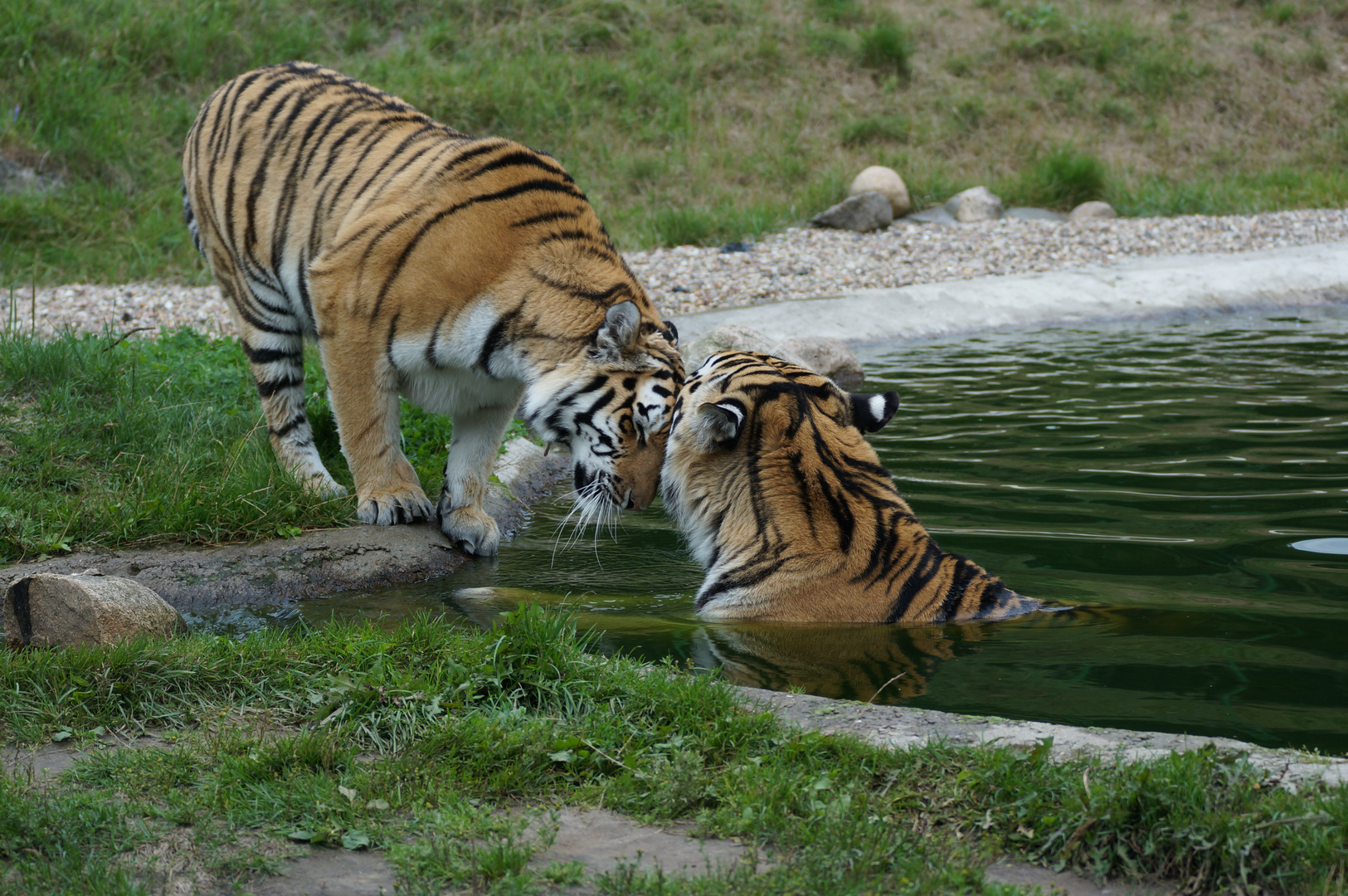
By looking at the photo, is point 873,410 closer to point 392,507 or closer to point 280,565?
point 392,507

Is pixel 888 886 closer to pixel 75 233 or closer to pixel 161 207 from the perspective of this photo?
pixel 75 233

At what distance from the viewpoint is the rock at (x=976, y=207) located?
13.0m

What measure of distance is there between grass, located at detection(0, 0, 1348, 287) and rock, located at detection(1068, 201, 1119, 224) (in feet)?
1.29

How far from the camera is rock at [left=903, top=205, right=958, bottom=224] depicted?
13.0 m

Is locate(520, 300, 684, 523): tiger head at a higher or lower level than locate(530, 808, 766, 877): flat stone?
higher

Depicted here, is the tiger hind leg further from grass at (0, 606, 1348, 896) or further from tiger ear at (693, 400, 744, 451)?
grass at (0, 606, 1348, 896)

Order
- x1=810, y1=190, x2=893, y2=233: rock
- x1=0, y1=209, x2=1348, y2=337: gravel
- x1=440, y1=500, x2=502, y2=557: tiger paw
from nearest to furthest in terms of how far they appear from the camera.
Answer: x1=440, y1=500, x2=502, y2=557: tiger paw
x1=0, y1=209, x2=1348, y2=337: gravel
x1=810, y1=190, x2=893, y2=233: rock

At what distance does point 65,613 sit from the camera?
3.08 m

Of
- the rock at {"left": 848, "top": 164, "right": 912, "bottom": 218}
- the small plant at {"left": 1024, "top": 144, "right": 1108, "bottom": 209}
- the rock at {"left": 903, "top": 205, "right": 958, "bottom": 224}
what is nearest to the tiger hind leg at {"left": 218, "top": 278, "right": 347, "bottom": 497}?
the rock at {"left": 848, "top": 164, "right": 912, "bottom": 218}

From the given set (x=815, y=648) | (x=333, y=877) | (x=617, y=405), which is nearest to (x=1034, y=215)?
(x=617, y=405)

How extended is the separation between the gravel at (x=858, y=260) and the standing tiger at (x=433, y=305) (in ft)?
11.2

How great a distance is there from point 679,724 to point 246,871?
3.06 feet

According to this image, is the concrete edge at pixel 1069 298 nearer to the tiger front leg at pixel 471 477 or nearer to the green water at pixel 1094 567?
the green water at pixel 1094 567

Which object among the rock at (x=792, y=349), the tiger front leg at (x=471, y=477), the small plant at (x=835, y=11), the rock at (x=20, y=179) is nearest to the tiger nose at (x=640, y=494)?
the tiger front leg at (x=471, y=477)
